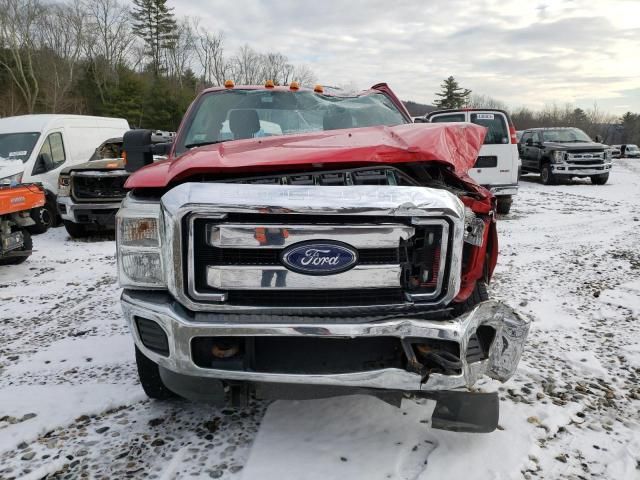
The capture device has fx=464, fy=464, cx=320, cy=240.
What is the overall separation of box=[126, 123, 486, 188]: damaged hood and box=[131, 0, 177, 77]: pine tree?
53.3m

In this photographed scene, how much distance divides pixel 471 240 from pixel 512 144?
300 inches

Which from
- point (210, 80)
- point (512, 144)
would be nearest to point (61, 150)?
point (512, 144)

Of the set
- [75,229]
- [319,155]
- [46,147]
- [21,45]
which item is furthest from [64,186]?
[21,45]

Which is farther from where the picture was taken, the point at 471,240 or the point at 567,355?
the point at 567,355

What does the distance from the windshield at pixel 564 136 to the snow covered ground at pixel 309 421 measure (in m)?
13.0

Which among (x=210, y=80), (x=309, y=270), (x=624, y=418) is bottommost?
(x=624, y=418)

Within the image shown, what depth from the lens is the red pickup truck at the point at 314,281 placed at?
1969mm

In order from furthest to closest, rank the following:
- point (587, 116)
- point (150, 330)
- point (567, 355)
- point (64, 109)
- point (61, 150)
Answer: point (587, 116) < point (64, 109) < point (61, 150) < point (567, 355) < point (150, 330)

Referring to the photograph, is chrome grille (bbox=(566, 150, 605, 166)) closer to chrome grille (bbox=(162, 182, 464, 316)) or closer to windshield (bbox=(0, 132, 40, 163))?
windshield (bbox=(0, 132, 40, 163))

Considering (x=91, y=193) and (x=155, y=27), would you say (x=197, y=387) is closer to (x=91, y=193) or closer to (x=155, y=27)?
(x=91, y=193)

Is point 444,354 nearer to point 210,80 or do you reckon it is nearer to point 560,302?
point 560,302

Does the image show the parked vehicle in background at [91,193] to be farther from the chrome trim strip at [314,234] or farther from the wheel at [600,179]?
the wheel at [600,179]

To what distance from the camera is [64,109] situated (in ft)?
116

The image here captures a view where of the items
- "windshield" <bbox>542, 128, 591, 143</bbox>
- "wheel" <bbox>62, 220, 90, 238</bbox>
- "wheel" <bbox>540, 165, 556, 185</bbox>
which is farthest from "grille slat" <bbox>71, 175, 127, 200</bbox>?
"windshield" <bbox>542, 128, 591, 143</bbox>
